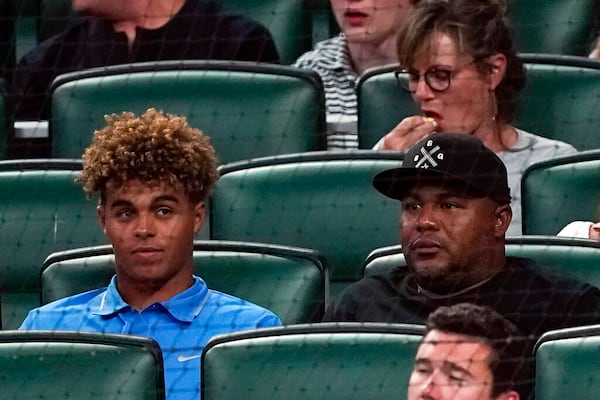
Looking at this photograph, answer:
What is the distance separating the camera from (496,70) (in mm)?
3059

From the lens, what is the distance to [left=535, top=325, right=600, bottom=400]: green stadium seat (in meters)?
2.25

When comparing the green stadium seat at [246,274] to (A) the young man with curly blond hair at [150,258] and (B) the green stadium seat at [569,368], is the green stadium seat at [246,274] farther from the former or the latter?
(B) the green stadium seat at [569,368]

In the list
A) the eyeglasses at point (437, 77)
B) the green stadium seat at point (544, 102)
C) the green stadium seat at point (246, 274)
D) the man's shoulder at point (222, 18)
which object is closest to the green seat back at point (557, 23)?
the green stadium seat at point (544, 102)

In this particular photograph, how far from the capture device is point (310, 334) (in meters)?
2.32

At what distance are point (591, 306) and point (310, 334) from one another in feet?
1.52

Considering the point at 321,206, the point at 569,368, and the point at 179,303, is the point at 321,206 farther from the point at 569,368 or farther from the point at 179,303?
the point at 569,368

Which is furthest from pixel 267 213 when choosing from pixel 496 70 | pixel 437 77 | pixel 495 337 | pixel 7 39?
pixel 7 39

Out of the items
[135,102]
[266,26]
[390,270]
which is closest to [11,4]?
[266,26]

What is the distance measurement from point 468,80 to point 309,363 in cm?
88

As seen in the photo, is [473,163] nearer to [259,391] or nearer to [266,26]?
[259,391]

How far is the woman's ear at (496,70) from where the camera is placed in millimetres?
3059

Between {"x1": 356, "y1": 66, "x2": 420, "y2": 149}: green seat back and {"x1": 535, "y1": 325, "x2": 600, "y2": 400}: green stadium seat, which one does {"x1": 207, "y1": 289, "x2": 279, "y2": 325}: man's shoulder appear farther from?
{"x1": 356, "y1": 66, "x2": 420, "y2": 149}: green seat back

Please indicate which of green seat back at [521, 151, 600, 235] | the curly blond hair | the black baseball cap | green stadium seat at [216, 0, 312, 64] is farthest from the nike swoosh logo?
green stadium seat at [216, 0, 312, 64]

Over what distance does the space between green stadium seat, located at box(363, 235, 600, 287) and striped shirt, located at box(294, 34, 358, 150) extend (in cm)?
66
